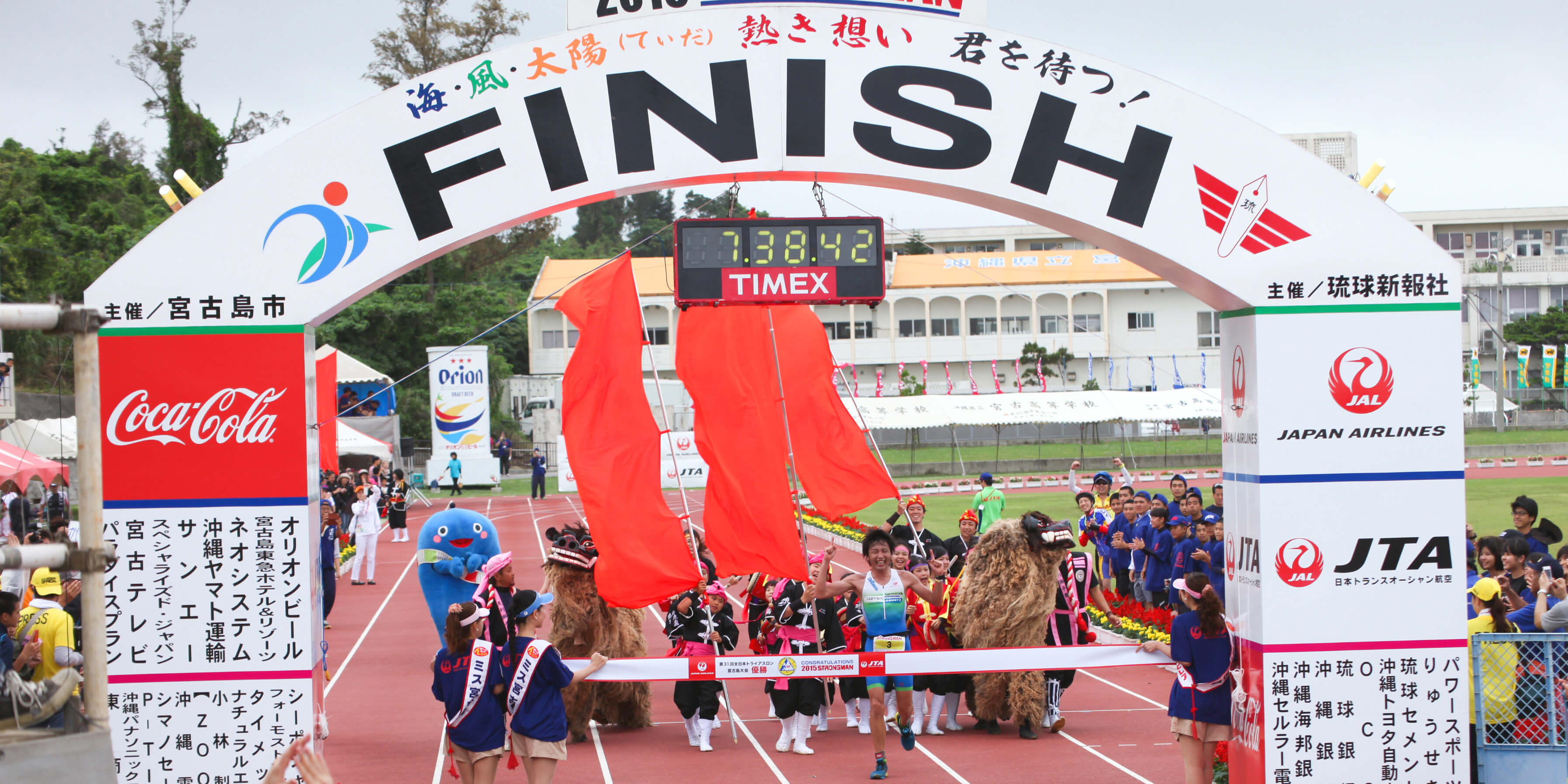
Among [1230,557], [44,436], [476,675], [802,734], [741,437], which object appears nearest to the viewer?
[476,675]

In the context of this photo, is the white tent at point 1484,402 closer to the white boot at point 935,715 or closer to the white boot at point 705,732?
the white boot at point 935,715

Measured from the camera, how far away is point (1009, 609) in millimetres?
10805

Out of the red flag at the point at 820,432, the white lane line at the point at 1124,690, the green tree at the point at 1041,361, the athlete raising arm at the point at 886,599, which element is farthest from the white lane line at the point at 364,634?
the green tree at the point at 1041,361

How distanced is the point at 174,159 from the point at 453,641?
150 ft

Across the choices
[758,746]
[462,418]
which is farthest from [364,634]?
[462,418]

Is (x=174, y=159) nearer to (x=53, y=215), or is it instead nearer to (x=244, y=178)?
(x=53, y=215)

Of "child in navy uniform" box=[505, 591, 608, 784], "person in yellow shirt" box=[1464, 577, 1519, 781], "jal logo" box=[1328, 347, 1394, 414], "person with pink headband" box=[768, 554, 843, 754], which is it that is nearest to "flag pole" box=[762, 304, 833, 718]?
"person with pink headband" box=[768, 554, 843, 754]

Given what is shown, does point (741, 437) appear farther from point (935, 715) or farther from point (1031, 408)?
point (1031, 408)

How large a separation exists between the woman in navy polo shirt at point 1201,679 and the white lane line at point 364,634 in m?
5.52

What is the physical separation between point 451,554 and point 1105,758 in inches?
250

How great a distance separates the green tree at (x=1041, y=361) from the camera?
192ft

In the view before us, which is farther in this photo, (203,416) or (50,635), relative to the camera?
(50,635)

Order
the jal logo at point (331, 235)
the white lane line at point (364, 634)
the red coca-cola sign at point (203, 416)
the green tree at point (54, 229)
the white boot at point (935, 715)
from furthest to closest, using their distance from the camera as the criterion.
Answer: the green tree at point (54, 229) → the white lane line at point (364, 634) → the white boot at point (935, 715) → the jal logo at point (331, 235) → the red coca-cola sign at point (203, 416)

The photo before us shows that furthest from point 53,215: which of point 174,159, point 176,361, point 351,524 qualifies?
point 176,361
